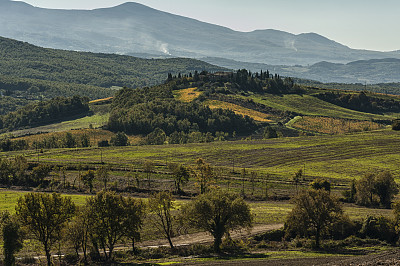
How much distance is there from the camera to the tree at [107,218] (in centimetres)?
5650

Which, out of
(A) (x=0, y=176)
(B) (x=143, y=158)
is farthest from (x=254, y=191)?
(A) (x=0, y=176)

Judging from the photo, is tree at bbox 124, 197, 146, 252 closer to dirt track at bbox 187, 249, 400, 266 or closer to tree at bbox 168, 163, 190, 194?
dirt track at bbox 187, 249, 400, 266

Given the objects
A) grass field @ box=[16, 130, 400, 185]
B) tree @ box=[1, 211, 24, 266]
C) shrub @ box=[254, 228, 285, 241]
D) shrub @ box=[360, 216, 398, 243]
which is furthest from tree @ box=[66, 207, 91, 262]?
grass field @ box=[16, 130, 400, 185]

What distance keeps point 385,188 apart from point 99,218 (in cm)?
5630

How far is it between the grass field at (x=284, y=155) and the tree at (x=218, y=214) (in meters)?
53.8

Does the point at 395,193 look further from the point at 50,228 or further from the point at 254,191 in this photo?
the point at 50,228

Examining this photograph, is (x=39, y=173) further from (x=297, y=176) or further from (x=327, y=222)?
(x=327, y=222)

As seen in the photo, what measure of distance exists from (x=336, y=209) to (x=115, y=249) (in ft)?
99.4

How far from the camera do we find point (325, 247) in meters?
59.5

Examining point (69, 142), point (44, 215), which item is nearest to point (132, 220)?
point (44, 215)

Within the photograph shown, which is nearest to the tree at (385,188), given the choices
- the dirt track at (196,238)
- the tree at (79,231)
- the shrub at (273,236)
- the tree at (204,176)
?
the dirt track at (196,238)

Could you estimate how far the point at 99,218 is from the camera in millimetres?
57219

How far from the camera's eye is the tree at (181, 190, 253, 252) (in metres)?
58.9

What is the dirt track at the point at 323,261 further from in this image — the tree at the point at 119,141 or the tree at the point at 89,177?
the tree at the point at 119,141
